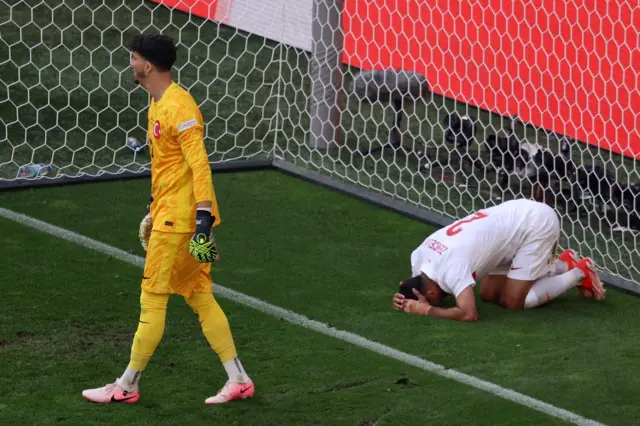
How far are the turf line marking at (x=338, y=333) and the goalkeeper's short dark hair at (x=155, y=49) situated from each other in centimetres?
188

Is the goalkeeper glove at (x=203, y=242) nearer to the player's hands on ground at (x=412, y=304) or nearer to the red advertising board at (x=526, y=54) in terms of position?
the player's hands on ground at (x=412, y=304)

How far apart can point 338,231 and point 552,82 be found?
2747 millimetres

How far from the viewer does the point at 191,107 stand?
5211mm

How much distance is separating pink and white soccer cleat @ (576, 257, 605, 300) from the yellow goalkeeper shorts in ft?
8.93

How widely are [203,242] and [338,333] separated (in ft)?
5.43

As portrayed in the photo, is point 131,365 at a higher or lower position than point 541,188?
lower

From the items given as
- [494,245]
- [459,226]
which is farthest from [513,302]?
[459,226]

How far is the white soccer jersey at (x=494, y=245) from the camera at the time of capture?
→ 6.73 meters

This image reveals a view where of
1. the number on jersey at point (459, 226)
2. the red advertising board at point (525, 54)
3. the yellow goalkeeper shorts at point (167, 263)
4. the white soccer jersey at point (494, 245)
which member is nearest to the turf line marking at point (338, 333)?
the white soccer jersey at point (494, 245)

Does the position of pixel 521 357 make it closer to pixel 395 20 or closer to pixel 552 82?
pixel 552 82

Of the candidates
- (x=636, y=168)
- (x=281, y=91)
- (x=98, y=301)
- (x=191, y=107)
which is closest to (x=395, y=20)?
(x=281, y=91)

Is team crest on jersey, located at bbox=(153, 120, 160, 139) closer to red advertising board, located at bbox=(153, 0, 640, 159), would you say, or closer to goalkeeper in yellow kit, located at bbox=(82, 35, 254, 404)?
goalkeeper in yellow kit, located at bbox=(82, 35, 254, 404)

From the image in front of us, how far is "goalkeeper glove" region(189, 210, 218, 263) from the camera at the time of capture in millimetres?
5039

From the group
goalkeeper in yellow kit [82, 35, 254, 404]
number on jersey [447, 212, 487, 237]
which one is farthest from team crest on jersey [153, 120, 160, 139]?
number on jersey [447, 212, 487, 237]
